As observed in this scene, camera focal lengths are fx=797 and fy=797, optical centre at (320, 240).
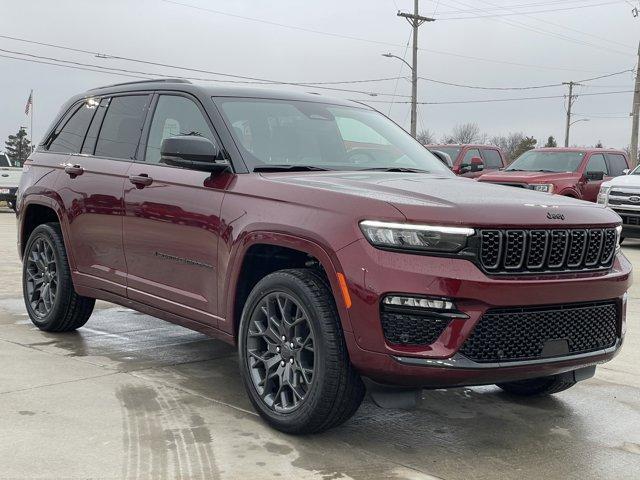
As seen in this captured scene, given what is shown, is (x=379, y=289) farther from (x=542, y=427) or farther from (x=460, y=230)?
(x=542, y=427)

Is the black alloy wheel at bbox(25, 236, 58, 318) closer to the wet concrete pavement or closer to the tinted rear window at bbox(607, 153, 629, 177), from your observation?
the wet concrete pavement

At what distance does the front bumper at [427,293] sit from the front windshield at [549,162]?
13.5m

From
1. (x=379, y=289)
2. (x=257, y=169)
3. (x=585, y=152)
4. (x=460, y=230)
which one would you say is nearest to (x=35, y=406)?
(x=257, y=169)

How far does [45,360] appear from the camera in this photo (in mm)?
5387

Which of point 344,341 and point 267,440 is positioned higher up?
point 344,341

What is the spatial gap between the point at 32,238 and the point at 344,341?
360 cm

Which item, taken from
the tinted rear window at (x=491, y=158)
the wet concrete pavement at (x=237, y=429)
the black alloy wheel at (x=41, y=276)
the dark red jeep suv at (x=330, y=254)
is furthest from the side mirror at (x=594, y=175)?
the black alloy wheel at (x=41, y=276)

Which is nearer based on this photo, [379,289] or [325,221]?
[379,289]

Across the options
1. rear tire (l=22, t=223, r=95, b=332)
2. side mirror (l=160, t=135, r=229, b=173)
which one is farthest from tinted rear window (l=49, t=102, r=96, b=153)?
side mirror (l=160, t=135, r=229, b=173)

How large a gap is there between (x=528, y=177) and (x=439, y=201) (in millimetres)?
12575

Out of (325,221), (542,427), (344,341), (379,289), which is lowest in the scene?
(542,427)

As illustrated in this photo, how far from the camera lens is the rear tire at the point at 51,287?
19.7ft

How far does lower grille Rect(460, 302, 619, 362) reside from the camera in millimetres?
3539

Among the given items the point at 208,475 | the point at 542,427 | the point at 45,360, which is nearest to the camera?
the point at 208,475
